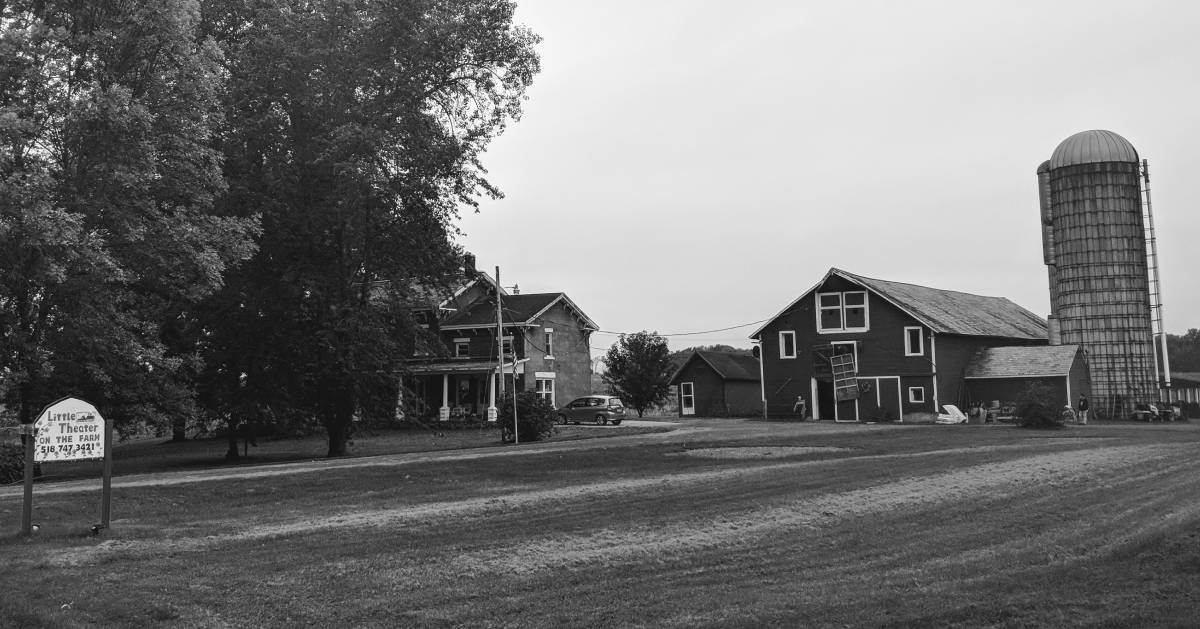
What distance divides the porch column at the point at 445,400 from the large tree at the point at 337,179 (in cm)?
1961

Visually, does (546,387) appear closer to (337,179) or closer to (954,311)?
(954,311)

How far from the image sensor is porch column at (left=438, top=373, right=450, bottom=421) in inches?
2189

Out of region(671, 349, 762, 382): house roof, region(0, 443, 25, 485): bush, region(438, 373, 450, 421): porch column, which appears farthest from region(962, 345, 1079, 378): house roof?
region(0, 443, 25, 485): bush

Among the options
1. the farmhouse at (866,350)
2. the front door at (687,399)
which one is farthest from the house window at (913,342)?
the front door at (687,399)

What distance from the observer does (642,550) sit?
1162 cm

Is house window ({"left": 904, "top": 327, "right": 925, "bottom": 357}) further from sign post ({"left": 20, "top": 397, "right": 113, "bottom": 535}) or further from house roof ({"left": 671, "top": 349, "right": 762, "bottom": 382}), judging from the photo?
sign post ({"left": 20, "top": 397, "right": 113, "bottom": 535})

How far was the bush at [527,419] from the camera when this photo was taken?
39.7m

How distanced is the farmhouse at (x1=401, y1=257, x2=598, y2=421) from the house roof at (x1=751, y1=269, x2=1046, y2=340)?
1370cm

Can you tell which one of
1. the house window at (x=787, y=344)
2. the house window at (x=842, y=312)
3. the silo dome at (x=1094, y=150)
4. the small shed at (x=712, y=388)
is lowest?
the small shed at (x=712, y=388)

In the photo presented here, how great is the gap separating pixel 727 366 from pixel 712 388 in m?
2.53

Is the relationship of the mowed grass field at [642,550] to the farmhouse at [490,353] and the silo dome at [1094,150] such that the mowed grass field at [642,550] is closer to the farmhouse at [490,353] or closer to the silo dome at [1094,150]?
the farmhouse at [490,353]

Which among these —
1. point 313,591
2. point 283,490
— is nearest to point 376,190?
point 283,490

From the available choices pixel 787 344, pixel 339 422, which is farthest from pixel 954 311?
pixel 339 422

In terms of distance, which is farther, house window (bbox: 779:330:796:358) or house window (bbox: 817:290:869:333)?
house window (bbox: 779:330:796:358)
